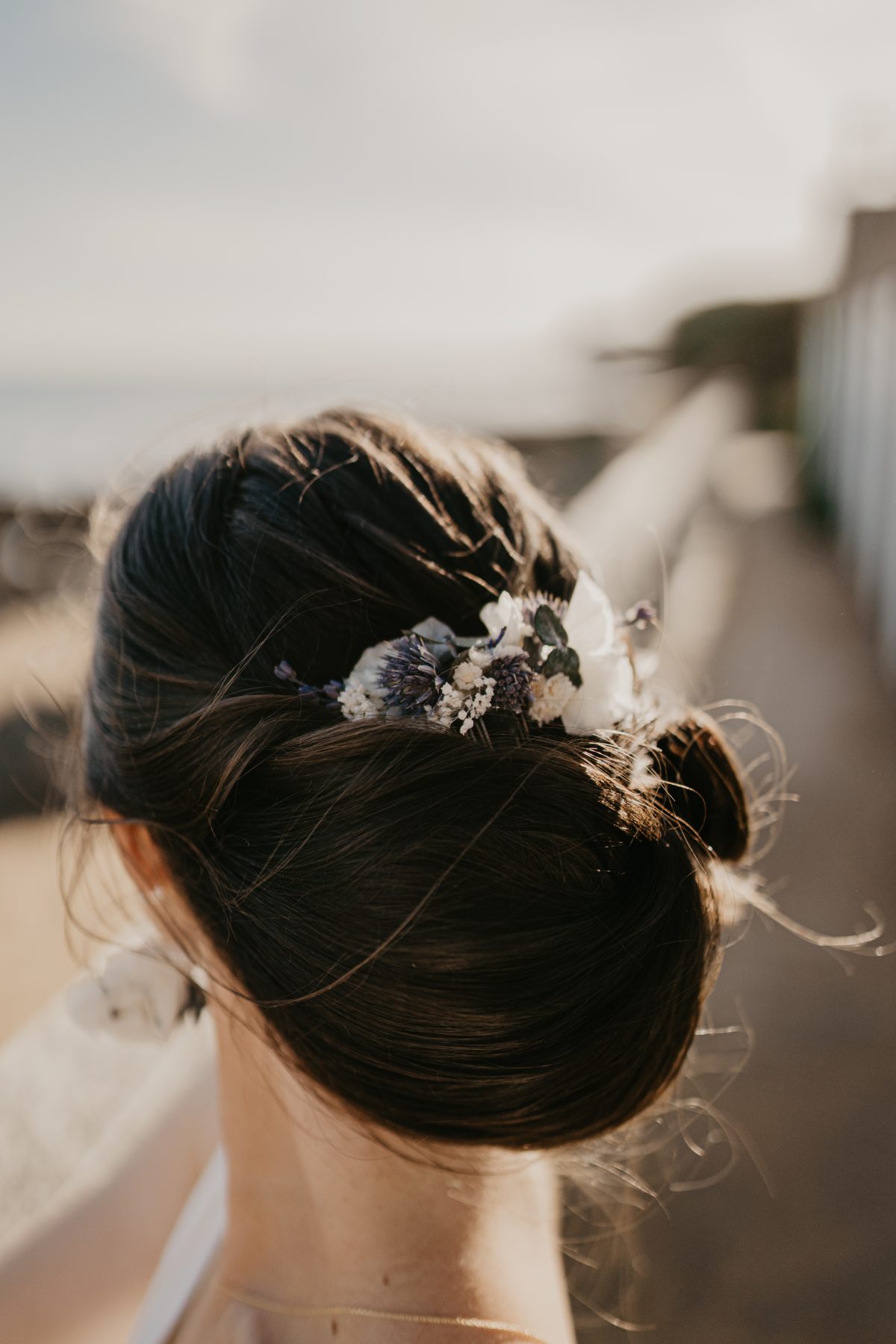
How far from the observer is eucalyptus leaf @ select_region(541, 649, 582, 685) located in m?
0.98

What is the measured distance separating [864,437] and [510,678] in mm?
8283

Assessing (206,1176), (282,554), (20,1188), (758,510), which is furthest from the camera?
(758,510)

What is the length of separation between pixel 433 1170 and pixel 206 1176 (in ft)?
2.92

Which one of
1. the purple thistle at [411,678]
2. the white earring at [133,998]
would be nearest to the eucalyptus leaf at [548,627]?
the purple thistle at [411,678]

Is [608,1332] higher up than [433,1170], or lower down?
lower down

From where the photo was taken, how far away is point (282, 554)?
104cm

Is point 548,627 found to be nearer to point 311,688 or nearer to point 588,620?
point 588,620

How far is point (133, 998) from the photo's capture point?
154cm

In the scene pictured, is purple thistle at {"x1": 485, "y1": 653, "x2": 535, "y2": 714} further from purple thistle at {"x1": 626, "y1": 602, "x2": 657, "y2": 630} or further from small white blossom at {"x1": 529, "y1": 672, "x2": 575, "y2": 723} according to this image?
purple thistle at {"x1": 626, "y1": 602, "x2": 657, "y2": 630}

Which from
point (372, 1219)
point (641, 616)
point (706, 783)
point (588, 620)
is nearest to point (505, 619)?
point (588, 620)

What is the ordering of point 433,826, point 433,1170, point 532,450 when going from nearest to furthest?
point 433,826 < point 433,1170 < point 532,450

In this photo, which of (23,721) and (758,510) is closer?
(23,721)

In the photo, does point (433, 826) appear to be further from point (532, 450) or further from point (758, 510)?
point (532, 450)

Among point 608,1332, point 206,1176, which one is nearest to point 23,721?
point 206,1176
